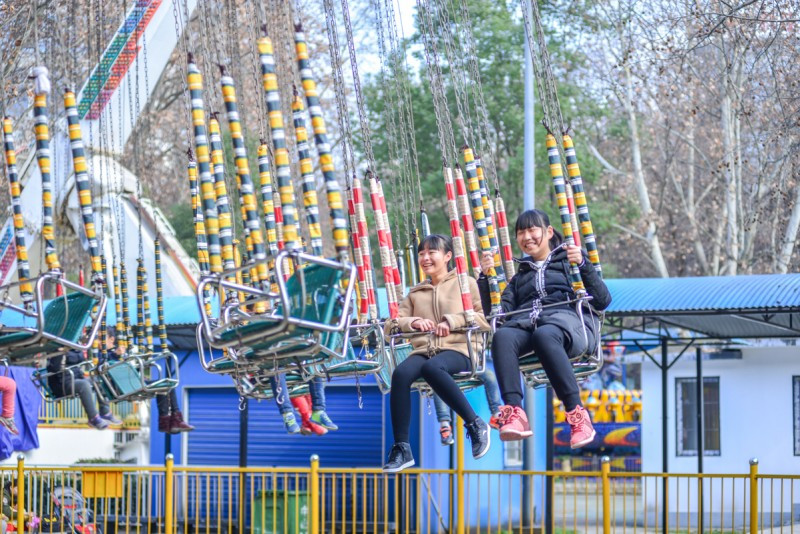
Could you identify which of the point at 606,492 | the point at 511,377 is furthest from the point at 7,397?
the point at 606,492

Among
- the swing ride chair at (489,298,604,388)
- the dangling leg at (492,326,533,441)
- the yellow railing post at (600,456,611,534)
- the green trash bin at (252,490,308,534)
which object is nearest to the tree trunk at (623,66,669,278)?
the green trash bin at (252,490,308,534)

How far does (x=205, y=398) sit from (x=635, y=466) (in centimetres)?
1318

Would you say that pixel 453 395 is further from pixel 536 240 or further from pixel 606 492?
pixel 606 492

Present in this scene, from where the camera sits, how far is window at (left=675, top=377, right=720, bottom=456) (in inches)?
837

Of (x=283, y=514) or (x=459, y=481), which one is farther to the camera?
(x=283, y=514)

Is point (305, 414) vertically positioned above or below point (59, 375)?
below

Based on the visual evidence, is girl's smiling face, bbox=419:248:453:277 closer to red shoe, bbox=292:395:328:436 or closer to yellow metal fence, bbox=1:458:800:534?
red shoe, bbox=292:395:328:436

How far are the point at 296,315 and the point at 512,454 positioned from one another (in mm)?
13043

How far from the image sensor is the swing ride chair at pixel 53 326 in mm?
7578

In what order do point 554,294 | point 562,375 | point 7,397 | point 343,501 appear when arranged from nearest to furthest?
point 562,375
point 554,294
point 7,397
point 343,501

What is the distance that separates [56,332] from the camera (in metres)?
8.20

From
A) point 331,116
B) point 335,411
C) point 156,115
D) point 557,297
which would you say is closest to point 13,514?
point 335,411

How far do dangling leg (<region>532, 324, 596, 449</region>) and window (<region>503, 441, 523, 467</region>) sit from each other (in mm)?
11245

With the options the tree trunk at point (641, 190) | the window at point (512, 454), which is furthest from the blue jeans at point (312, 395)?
the tree trunk at point (641, 190)
